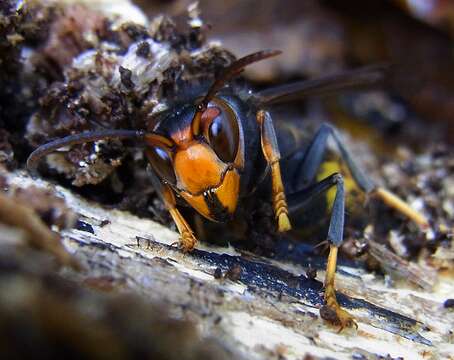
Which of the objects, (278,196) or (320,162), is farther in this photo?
(320,162)

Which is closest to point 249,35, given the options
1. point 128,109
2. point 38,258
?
point 128,109

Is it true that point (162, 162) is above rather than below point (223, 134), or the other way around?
below

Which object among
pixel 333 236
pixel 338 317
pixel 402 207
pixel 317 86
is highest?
pixel 317 86

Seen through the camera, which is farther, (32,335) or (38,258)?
(38,258)

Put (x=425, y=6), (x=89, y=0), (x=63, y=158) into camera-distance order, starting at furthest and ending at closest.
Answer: (x=425, y=6) → (x=89, y=0) → (x=63, y=158)

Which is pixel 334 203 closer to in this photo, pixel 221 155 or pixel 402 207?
pixel 221 155

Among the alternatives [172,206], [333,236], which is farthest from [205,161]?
[333,236]

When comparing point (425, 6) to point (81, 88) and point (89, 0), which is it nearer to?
point (89, 0)
